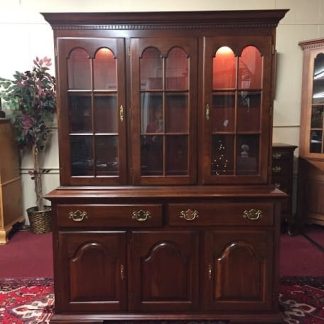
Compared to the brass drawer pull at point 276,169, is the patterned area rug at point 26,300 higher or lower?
lower

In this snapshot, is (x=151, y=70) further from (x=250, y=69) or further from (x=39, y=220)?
(x=39, y=220)

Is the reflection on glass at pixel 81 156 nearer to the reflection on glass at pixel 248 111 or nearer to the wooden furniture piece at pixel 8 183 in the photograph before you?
the reflection on glass at pixel 248 111

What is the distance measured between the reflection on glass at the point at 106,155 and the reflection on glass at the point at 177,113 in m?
0.34

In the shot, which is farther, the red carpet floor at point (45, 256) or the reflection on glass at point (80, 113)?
the red carpet floor at point (45, 256)

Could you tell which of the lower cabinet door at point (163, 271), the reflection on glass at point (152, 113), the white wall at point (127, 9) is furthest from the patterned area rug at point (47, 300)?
the white wall at point (127, 9)

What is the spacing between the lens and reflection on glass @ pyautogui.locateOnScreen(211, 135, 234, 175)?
2013mm

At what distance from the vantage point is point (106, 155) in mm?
2025

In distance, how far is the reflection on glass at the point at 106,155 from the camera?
79.0 inches

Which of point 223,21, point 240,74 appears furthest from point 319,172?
point 223,21

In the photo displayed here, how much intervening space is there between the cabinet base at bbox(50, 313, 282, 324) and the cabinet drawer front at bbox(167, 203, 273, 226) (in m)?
0.55

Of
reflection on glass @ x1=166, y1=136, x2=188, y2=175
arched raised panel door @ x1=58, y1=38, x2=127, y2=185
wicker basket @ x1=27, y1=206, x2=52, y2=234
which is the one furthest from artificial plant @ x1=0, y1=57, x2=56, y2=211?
reflection on glass @ x1=166, y1=136, x2=188, y2=175

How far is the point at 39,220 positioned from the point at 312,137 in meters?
3.00

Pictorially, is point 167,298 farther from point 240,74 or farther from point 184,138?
point 240,74

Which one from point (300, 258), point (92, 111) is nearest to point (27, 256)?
point (92, 111)
